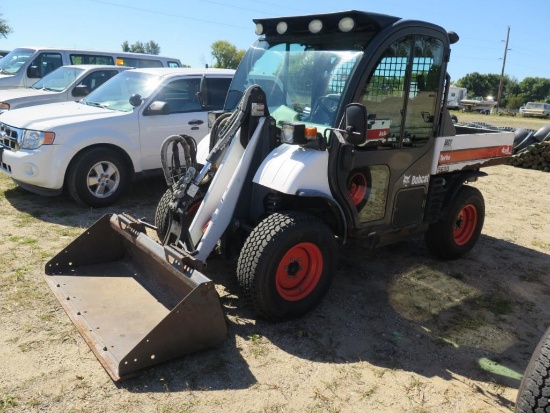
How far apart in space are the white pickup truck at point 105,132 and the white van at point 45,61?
14.5 ft

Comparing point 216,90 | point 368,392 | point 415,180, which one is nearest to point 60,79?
point 216,90

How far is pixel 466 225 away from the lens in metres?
5.41

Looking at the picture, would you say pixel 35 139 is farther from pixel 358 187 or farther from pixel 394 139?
pixel 394 139

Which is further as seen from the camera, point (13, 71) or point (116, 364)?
point (13, 71)

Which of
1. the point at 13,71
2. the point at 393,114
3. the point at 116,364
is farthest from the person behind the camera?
the point at 13,71

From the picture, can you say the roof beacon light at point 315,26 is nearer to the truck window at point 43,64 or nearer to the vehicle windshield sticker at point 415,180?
the vehicle windshield sticker at point 415,180

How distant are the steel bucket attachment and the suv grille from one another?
2948 mm

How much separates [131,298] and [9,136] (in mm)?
3935

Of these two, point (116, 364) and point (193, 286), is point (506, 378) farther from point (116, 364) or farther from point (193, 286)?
point (116, 364)

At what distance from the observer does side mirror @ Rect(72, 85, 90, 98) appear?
9.05 meters

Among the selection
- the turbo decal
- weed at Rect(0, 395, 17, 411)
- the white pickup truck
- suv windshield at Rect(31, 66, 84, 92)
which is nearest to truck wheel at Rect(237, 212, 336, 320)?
weed at Rect(0, 395, 17, 411)

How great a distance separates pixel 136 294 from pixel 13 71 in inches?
373

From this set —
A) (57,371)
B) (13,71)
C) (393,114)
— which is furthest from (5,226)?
(13,71)

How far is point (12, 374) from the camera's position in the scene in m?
2.97
